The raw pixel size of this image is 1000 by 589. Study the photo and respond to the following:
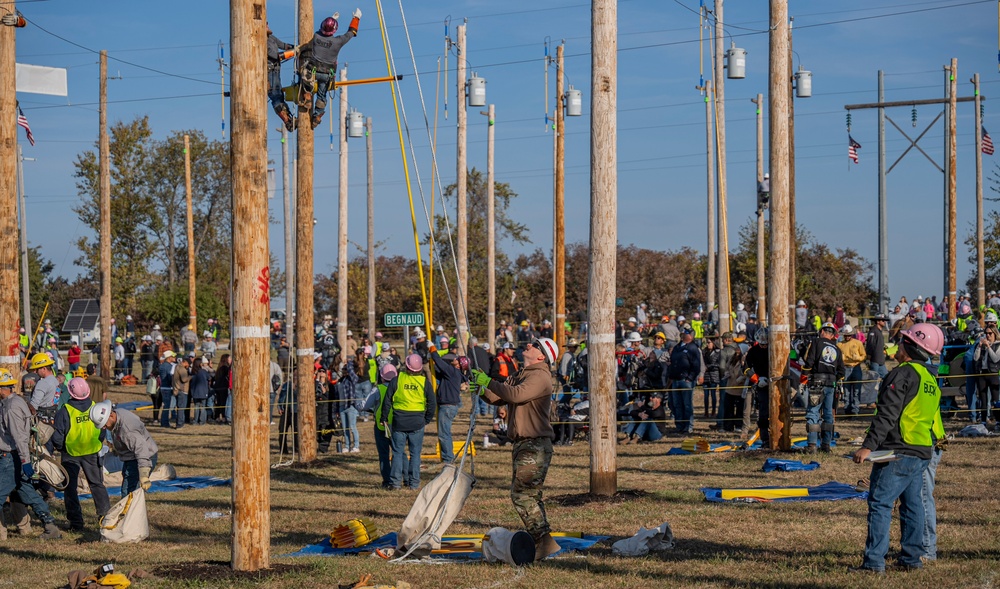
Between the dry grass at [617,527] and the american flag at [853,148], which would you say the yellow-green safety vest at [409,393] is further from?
the american flag at [853,148]

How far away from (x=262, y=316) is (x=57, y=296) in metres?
56.7

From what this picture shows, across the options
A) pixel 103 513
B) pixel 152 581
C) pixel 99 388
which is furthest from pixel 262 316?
pixel 99 388

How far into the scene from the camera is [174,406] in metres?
28.1

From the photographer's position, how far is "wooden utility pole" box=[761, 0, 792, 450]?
54.0 ft

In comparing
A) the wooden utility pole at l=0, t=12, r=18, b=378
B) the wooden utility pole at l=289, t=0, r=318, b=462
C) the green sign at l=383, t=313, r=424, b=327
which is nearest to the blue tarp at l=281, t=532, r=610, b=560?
the wooden utility pole at l=0, t=12, r=18, b=378

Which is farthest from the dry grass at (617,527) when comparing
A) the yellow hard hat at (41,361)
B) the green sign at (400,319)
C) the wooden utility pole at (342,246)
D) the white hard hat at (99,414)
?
the wooden utility pole at (342,246)

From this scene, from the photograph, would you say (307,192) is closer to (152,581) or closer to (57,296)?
(152,581)

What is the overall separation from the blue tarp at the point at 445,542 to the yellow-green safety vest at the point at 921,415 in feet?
11.0

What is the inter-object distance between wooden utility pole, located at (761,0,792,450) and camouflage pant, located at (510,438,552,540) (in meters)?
7.37

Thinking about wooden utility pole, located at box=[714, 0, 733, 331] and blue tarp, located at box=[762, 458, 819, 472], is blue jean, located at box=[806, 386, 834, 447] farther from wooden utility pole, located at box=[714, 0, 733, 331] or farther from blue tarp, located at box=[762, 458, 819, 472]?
wooden utility pole, located at box=[714, 0, 733, 331]

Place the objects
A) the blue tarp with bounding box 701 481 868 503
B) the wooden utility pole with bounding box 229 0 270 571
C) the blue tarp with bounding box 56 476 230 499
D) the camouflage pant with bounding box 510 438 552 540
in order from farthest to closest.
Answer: the blue tarp with bounding box 56 476 230 499 < the blue tarp with bounding box 701 481 868 503 < the camouflage pant with bounding box 510 438 552 540 < the wooden utility pole with bounding box 229 0 270 571

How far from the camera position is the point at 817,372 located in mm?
A: 16656

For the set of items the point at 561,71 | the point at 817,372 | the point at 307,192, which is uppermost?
the point at 561,71

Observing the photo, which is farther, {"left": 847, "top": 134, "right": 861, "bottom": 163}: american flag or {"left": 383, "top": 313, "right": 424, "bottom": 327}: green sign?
{"left": 847, "top": 134, "right": 861, "bottom": 163}: american flag
